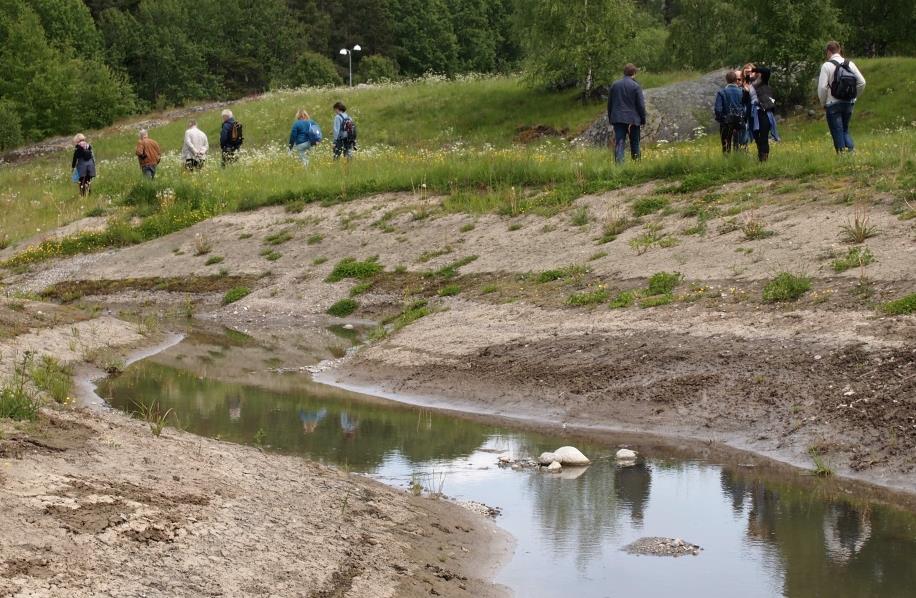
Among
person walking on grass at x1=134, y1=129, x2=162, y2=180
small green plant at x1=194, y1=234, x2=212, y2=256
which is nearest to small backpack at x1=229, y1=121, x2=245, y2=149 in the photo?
person walking on grass at x1=134, y1=129, x2=162, y2=180

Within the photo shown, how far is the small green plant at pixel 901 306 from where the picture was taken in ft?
42.5

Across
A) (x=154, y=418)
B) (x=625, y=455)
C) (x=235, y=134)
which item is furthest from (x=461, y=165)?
(x=625, y=455)

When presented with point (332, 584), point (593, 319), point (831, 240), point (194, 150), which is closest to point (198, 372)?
point (593, 319)

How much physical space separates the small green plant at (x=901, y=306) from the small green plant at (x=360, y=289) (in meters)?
10.4

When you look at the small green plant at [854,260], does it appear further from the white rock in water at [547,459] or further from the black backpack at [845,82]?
the white rock in water at [547,459]

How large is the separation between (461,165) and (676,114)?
13.1 metres

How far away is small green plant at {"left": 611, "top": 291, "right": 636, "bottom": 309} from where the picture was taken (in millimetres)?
16125

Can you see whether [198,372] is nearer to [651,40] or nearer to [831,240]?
[831,240]

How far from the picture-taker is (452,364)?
15438 millimetres

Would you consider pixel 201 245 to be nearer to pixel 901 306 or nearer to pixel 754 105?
pixel 754 105

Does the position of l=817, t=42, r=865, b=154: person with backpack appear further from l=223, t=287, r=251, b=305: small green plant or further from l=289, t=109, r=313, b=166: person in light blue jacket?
l=289, t=109, r=313, b=166: person in light blue jacket

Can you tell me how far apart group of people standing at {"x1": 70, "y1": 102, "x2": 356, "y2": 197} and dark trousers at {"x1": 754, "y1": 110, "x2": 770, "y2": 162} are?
452 inches

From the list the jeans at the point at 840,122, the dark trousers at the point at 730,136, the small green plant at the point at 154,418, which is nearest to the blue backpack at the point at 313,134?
the dark trousers at the point at 730,136

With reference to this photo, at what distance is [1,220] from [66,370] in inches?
755
